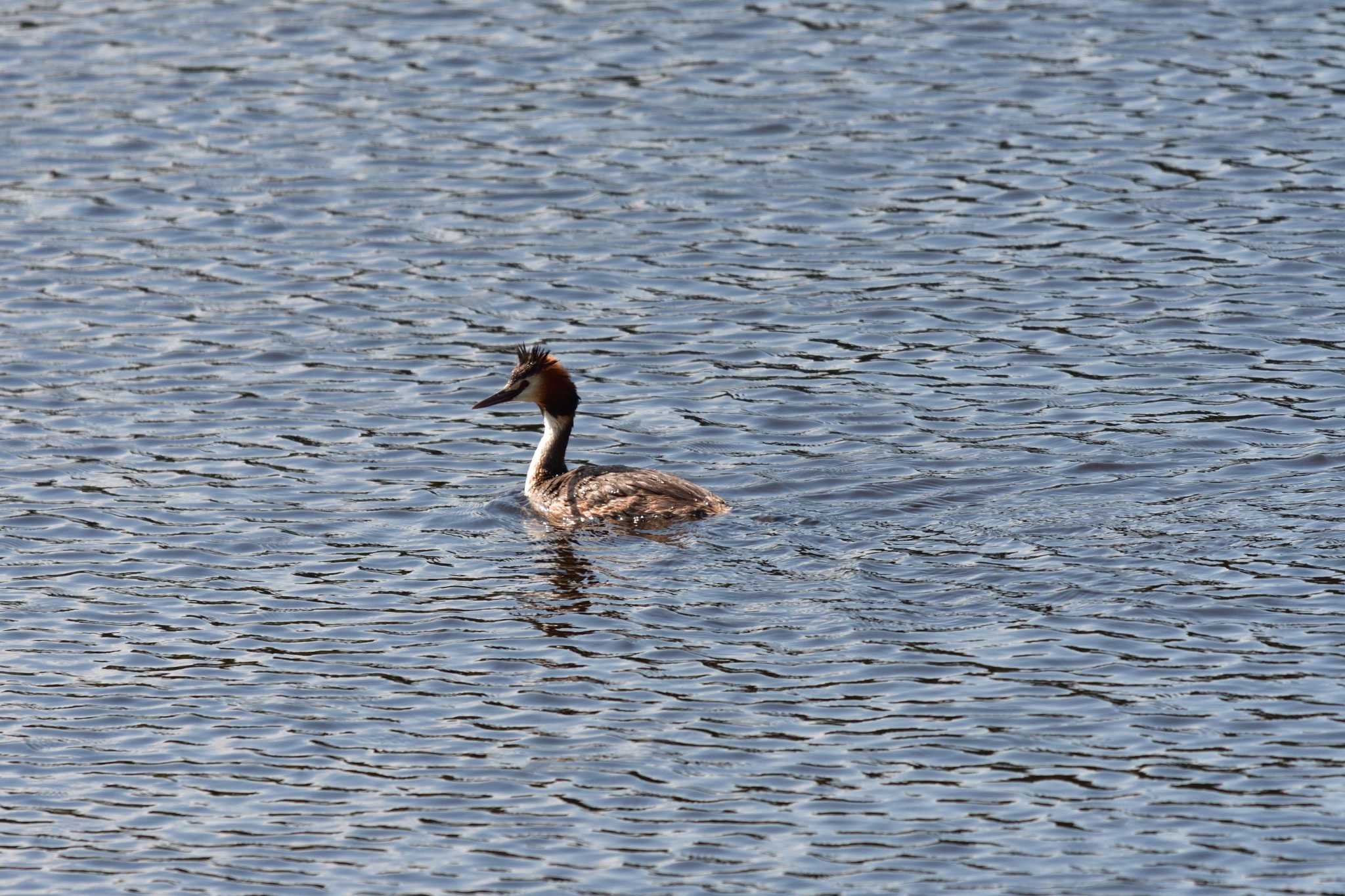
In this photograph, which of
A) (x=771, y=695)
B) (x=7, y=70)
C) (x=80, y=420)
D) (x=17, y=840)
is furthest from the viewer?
(x=7, y=70)

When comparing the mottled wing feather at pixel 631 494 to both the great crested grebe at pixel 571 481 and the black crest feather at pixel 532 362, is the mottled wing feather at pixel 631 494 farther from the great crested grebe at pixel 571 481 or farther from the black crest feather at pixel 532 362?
the black crest feather at pixel 532 362

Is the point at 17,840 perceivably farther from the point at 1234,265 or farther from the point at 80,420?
the point at 1234,265

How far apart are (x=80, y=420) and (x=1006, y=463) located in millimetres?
7708

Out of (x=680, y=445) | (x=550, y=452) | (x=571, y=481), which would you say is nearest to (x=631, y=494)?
(x=571, y=481)

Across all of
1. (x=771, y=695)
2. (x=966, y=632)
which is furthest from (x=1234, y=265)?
(x=771, y=695)

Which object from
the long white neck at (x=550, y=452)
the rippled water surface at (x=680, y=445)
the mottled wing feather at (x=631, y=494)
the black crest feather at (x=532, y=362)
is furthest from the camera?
the black crest feather at (x=532, y=362)

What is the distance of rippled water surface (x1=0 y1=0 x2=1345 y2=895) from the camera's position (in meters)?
11.4

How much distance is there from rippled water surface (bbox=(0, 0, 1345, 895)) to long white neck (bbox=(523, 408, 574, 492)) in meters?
0.43

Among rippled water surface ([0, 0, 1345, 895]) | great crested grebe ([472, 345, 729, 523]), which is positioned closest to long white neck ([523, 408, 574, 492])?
great crested grebe ([472, 345, 729, 523])

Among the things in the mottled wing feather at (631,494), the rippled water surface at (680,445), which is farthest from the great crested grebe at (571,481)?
the rippled water surface at (680,445)

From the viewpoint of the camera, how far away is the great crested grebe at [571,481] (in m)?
15.6

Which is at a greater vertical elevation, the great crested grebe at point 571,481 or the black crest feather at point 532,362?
the black crest feather at point 532,362

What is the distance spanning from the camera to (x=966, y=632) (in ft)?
43.6

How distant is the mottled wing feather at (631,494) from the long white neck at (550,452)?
10.6 inches
